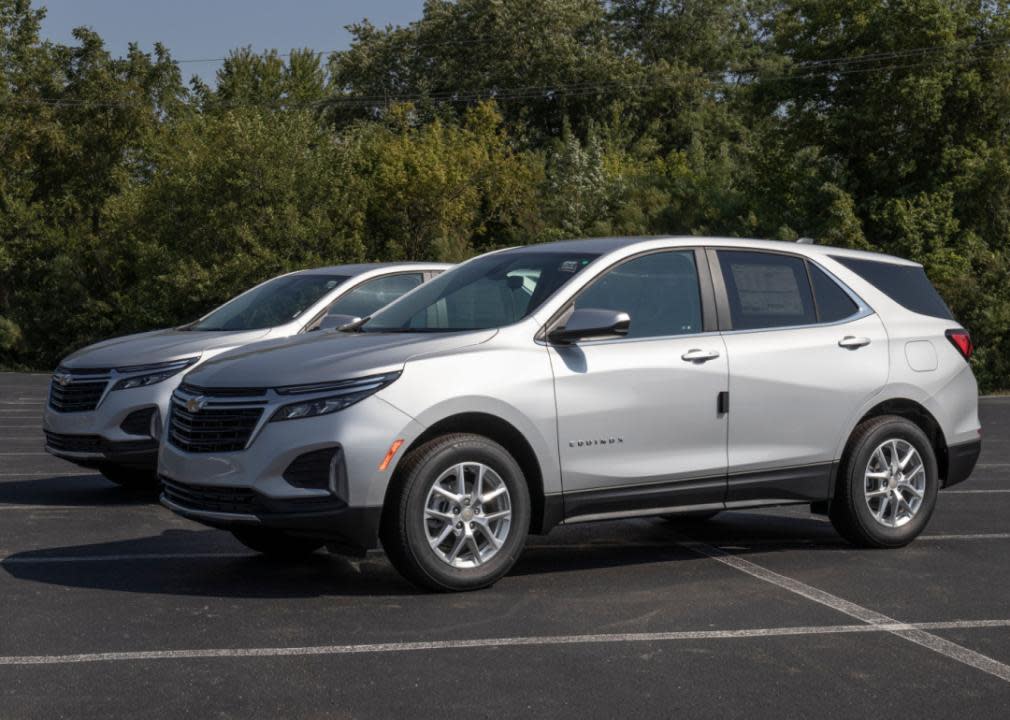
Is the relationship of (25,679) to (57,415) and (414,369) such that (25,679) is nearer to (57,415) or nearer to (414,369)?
(414,369)

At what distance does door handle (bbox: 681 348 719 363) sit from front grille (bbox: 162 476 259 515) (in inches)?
92.2

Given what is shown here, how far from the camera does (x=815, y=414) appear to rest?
26.3 feet

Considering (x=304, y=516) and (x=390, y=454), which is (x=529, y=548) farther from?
(x=304, y=516)

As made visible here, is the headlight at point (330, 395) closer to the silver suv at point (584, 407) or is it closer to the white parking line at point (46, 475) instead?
the silver suv at point (584, 407)

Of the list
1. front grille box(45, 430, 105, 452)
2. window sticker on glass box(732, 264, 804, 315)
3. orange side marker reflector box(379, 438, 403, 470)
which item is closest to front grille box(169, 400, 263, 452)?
orange side marker reflector box(379, 438, 403, 470)

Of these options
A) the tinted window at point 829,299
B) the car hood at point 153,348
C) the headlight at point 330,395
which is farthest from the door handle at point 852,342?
the car hood at point 153,348

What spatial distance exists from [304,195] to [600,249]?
36955 millimetres

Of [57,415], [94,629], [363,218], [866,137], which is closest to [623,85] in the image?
[363,218]

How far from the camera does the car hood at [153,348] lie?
34.0 ft

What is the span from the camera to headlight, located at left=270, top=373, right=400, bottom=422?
666 centimetres

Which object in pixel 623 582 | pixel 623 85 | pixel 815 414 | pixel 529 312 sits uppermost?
pixel 623 85

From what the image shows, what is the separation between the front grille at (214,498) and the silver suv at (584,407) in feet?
0.04

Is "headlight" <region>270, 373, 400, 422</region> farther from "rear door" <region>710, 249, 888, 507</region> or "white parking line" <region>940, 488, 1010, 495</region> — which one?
"white parking line" <region>940, 488, 1010, 495</region>

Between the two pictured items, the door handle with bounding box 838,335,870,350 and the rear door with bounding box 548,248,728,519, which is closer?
the rear door with bounding box 548,248,728,519
